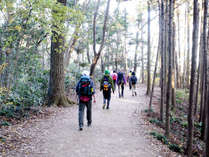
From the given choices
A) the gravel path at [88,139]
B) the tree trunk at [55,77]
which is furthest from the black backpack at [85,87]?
the tree trunk at [55,77]

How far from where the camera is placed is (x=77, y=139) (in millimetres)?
6250

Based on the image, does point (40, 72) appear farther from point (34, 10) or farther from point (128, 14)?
point (128, 14)

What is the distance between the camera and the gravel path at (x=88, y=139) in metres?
5.40

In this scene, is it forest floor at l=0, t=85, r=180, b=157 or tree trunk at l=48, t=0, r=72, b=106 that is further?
tree trunk at l=48, t=0, r=72, b=106

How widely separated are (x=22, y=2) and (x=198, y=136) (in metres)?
11.1

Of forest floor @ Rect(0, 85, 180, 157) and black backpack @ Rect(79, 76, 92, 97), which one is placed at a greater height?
black backpack @ Rect(79, 76, 92, 97)

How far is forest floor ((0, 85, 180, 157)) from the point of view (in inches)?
212

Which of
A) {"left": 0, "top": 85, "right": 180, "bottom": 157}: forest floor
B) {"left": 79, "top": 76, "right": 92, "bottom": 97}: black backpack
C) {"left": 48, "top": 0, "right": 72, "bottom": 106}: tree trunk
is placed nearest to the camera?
{"left": 0, "top": 85, "right": 180, "bottom": 157}: forest floor

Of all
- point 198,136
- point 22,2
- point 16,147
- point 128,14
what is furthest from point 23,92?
point 128,14

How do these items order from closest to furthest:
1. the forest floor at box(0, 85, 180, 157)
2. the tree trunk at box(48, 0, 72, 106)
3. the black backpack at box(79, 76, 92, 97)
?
the forest floor at box(0, 85, 180, 157), the black backpack at box(79, 76, 92, 97), the tree trunk at box(48, 0, 72, 106)

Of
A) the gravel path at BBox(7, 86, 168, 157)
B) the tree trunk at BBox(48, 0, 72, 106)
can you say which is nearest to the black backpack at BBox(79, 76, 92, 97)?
the gravel path at BBox(7, 86, 168, 157)

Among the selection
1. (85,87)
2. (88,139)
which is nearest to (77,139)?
(88,139)

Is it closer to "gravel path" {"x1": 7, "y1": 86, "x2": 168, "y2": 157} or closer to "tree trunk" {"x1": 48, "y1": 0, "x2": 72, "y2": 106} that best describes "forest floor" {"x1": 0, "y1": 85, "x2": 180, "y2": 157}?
"gravel path" {"x1": 7, "y1": 86, "x2": 168, "y2": 157}

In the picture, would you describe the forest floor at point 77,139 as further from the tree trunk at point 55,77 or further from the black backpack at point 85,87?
the tree trunk at point 55,77
